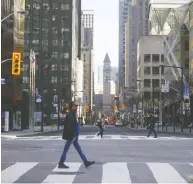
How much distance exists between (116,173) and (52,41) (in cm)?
13630

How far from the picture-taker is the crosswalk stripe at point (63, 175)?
11.2 meters

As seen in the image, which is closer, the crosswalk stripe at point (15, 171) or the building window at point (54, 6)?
the crosswalk stripe at point (15, 171)

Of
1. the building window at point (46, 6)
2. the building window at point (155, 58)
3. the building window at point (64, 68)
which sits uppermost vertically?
the building window at point (46, 6)

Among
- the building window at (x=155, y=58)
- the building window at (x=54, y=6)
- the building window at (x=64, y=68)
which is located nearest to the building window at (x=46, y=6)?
the building window at (x=54, y=6)

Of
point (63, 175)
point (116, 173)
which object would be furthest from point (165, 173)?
point (63, 175)

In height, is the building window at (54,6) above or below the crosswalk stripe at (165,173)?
above

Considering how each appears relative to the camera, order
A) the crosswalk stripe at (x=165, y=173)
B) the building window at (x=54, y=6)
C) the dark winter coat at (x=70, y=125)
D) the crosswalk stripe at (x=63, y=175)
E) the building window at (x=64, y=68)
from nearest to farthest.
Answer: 1. the crosswalk stripe at (x=63, y=175)
2. the crosswalk stripe at (x=165, y=173)
3. the dark winter coat at (x=70, y=125)
4. the building window at (x=64, y=68)
5. the building window at (x=54, y=6)

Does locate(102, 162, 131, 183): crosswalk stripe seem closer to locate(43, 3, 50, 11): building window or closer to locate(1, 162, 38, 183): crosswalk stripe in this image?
locate(1, 162, 38, 183): crosswalk stripe

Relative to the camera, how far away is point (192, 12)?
101 m

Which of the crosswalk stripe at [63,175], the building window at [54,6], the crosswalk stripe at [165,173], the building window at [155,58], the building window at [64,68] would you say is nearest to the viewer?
the crosswalk stripe at [63,175]

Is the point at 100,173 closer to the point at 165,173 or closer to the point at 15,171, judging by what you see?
the point at 165,173

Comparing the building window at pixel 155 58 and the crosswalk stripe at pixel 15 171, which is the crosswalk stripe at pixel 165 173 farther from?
the building window at pixel 155 58

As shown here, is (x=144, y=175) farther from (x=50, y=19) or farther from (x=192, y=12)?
(x=50, y=19)

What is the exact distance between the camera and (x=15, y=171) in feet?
42.8
